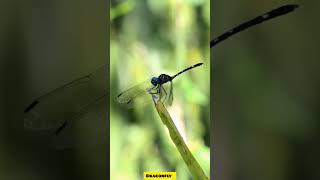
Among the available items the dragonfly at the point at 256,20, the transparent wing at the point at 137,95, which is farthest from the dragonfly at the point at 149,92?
the dragonfly at the point at 256,20

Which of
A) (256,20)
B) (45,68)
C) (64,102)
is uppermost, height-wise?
(256,20)

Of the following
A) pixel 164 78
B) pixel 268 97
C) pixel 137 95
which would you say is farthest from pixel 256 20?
pixel 137 95

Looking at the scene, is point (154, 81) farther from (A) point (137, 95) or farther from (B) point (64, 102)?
(B) point (64, 102)

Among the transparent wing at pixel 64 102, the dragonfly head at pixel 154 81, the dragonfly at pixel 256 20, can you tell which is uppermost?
the dragonfly at pixel 256 20

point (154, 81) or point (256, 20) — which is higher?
point (256, 20)

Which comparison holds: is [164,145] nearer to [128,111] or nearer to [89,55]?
[128,111]

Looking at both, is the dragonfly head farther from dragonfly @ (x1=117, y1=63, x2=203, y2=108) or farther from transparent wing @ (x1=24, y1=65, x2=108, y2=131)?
transparent wing @ (x1=24, y1=65, x2=108, y2=131)

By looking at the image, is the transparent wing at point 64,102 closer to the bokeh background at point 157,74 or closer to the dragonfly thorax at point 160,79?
the bokeh background at point 157,74
